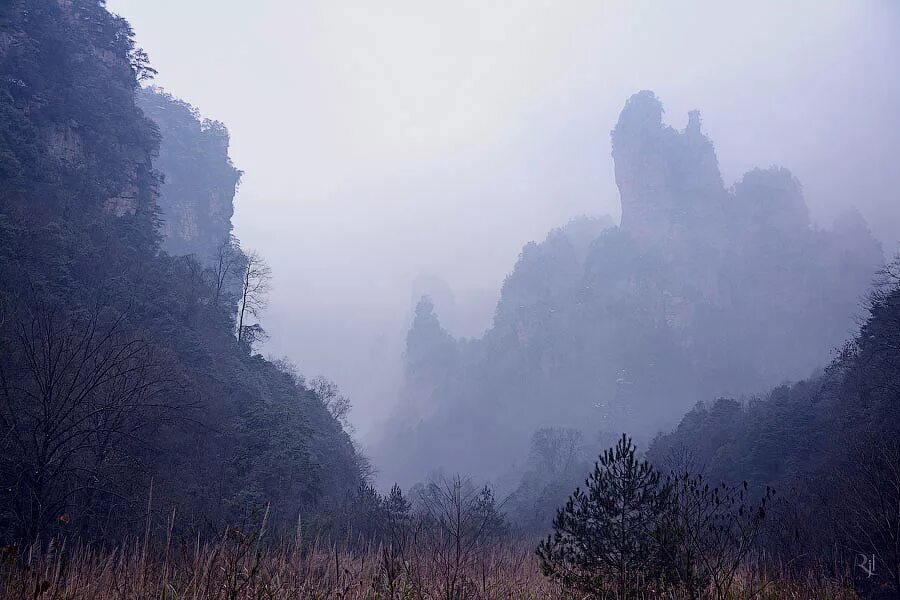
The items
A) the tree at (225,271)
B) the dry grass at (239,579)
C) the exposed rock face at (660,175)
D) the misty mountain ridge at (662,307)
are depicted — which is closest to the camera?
the dry grass at (239,579)

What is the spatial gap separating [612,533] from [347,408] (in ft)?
175

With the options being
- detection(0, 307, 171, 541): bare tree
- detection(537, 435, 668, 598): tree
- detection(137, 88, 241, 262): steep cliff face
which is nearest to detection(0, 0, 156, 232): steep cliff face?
detection(0, 307, 171, 541): bare tree

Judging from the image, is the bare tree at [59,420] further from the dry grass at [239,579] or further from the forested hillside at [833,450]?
the forested hillside at [833,450]

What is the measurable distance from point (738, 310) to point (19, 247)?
14226 cm

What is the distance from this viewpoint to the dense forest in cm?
871

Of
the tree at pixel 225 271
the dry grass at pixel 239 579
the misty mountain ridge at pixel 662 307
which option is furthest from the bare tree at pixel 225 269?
the misty mountain ridge at pixel 662 307

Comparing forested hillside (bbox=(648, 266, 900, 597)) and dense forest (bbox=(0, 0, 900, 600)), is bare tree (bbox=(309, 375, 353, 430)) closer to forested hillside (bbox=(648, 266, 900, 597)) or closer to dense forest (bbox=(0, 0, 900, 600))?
dense forest (bbox=(0, 0, 900, 600))

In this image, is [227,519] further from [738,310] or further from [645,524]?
[738,310]

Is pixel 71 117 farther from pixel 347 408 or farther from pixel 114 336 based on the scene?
pixel 347 408

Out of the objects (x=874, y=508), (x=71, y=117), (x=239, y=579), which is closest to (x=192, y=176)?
(x=71, y=117)

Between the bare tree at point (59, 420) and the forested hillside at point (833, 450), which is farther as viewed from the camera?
the forested hillside at point (833, 450)

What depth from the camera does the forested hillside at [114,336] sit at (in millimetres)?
13734

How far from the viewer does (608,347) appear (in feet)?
438

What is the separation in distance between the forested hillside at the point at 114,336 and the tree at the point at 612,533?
10.1 metres
